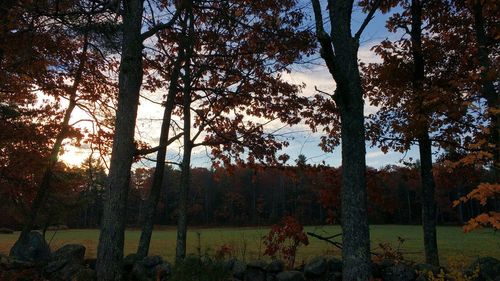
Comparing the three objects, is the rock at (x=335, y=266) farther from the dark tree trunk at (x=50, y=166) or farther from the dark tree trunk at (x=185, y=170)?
the dark tree trunk at (x=50, y=166)

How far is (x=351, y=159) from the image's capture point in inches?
217

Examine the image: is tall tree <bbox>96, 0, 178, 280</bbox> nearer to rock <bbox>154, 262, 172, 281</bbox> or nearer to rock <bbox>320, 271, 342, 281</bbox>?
rock <bbox>154, 262, 172, 281</bbox>

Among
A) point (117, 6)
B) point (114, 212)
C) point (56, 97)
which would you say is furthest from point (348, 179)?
point (56, 97)

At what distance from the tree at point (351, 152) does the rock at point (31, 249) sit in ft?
37.5

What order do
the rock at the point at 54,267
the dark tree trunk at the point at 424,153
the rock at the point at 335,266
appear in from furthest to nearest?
the dark tree trunk at the point at 424,153 → the rock at the point at 54,267 → the rock at the point at 335,266

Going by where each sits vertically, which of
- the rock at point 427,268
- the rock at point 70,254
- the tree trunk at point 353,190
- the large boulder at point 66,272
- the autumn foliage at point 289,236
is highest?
the tree trunk at point 353,190

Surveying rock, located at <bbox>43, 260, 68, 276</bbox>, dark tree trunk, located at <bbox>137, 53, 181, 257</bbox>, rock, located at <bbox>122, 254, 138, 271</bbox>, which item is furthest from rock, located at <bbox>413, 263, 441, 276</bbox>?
rock, located at <bbox>43, 260, 68, 276</bbox>

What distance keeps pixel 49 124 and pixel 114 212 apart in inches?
405

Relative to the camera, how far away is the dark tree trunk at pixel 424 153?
10.8m

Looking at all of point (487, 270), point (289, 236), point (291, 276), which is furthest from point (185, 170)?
point (487, 270)

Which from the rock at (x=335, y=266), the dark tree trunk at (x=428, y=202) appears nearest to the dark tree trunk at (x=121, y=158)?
the rock at (x=335, y=266)

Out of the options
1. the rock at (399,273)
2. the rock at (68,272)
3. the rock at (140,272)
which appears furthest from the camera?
the rock at (68,272)

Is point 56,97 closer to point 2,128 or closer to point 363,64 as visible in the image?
point 2,128

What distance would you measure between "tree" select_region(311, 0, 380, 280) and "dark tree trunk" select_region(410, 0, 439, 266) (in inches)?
214
